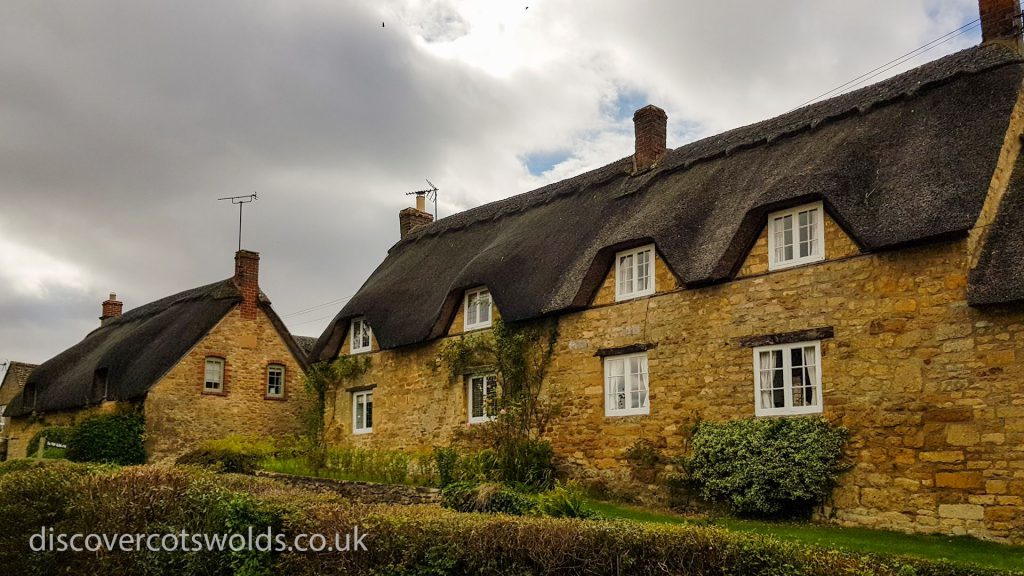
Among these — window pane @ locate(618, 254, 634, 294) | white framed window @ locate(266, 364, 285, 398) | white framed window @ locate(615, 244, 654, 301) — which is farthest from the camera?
white framed window @ locate(266, 364, 285, 398)

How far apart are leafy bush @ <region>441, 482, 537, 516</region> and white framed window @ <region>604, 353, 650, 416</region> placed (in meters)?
4.78

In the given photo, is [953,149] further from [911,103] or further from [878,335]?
[878,335]

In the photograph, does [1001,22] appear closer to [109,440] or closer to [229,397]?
[229,397]

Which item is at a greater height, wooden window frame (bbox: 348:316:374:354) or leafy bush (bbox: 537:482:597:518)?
wooden window frame (bbox: 348:316:374:354)

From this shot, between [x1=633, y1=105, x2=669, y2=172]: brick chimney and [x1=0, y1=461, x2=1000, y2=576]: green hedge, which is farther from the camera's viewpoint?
[x1=633, y1=105, x2=669, y2=172]: brick chimney

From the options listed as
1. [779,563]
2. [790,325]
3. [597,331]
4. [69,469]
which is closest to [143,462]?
[69,469]

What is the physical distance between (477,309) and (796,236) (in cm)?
835

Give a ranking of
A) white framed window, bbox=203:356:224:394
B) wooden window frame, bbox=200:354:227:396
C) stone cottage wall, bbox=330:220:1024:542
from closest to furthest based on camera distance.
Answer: stone cottage wall, bbox=330:220:1024:542, wooden window frame, bbox=200:354:227:396, white framed window, bbox=203:356:224:394

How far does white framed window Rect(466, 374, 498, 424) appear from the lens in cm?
1962

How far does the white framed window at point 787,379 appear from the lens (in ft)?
47.0

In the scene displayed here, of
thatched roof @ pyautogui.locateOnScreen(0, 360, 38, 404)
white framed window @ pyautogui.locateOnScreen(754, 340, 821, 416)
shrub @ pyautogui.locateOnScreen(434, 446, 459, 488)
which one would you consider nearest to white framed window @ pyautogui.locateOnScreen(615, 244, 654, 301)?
white framed window @ pyautogui.locateOnScreen(754, 340, 821, 416)

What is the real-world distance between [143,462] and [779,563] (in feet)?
75.8

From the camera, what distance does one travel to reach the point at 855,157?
14.9 meters

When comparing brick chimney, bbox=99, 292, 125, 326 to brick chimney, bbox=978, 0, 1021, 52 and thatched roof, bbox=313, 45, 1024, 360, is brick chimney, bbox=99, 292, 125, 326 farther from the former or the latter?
brick chimney, bbox=978, 0, 1021, 52
